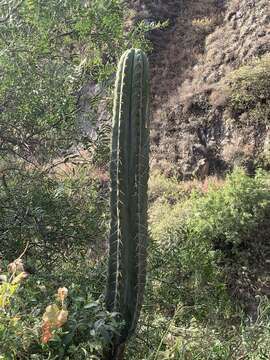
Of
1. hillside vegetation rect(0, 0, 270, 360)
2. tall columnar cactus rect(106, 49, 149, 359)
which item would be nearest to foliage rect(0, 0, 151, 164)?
hillside vegetation rect(0, 0, 270, 360)

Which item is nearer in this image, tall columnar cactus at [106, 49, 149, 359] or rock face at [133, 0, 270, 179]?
tall columnar cactus at [106, 49, 149, 359]

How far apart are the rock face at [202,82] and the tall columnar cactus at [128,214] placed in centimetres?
763

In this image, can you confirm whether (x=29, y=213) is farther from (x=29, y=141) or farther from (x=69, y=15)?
(x=69, y=15)

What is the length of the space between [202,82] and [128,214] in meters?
10.6

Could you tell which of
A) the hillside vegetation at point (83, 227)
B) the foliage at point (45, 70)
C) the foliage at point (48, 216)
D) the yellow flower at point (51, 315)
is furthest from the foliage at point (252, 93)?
the yellow flower at point (51, 315)

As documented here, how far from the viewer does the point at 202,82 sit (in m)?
12.8

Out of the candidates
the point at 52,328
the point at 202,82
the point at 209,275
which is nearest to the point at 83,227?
the point at 52,328

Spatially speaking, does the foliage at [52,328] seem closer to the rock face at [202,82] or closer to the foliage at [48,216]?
the foliage at [48,216]

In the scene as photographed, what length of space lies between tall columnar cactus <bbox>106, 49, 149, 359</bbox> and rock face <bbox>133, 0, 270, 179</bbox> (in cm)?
763

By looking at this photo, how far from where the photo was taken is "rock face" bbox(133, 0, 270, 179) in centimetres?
1075

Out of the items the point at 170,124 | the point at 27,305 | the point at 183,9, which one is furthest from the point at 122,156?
the point at 183,9

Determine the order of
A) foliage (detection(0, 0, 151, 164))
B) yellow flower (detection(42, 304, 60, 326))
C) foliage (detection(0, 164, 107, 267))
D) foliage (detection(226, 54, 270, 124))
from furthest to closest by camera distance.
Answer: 1. foliage (detection(226, 54, 270, 124))
2. foliage (detection(0, 0, 151, 164))
3. foliage (detection(0, 164, 107, 267))
4. yellow flower (detection(42, 304, 60, 326))

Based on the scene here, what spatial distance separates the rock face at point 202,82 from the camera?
10750mm

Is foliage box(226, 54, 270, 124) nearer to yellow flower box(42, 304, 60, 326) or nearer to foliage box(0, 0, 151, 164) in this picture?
foliage box(0, 0, 151, 164)
